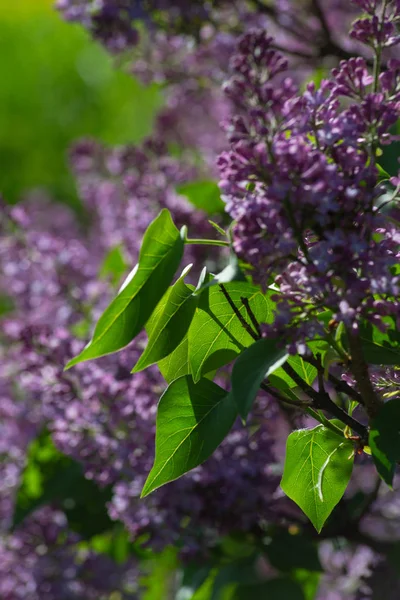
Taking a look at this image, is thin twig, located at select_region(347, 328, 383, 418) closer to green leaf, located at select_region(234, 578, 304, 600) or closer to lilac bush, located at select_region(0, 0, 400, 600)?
lilac bush, located at select_region(0, 0, 400, 600)

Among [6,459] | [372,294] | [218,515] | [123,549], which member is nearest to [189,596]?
[218,515]

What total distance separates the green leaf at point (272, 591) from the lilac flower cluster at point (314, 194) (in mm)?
847

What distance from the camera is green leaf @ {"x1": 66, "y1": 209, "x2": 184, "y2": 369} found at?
0.65 m

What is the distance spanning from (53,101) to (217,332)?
5.72 meters

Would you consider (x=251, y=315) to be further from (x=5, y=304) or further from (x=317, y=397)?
(x=5, y=304)

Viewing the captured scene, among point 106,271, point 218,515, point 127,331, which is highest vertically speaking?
point 127,331

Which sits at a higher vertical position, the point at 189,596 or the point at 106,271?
the point at 106,271

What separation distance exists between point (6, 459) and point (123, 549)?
32 cm

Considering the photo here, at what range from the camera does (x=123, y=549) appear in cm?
183

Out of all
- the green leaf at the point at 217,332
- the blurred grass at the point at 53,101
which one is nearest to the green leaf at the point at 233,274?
the green leaf at the point at 217,332

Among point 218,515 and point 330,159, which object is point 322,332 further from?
point 218,515

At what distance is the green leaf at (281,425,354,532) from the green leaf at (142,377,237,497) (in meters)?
0.09

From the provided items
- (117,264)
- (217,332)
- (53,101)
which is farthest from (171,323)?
(53,101)

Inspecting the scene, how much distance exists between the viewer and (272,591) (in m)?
1.39
